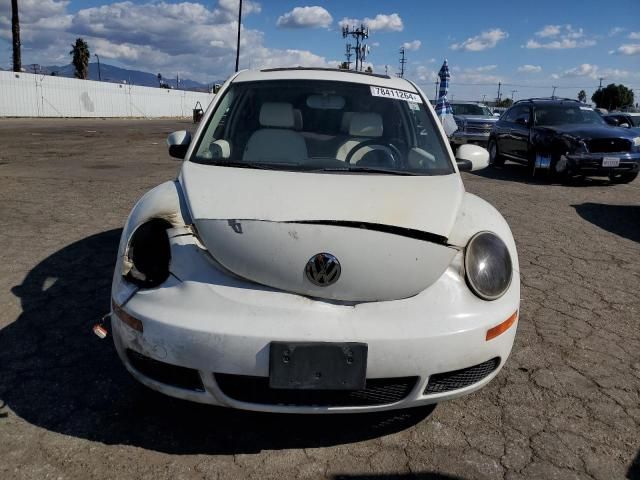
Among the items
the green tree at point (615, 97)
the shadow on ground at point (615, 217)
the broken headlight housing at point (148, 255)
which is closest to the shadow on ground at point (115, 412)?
the broken headlight housing at point (148, 255)

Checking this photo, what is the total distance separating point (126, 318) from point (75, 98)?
3219 centimetres

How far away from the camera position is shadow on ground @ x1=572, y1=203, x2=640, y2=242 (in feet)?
20.9

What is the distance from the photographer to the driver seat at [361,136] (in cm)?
316

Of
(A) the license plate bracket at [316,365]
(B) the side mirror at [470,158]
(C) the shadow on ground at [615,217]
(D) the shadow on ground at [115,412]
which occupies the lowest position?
(D) the shadow on ground at [115,412]

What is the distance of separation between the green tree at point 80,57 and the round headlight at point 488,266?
2415 inches

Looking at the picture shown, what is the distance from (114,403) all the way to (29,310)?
133 centimetres

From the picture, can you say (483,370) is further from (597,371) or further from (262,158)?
(262,158)

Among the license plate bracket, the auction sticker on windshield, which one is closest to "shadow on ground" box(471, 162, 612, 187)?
the auction sticker on windshield

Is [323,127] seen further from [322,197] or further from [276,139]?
[322,197]

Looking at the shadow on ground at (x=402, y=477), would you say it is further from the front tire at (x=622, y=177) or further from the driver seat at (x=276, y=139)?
the front tire at (x=622, y=177)

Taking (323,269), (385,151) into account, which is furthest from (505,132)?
(323,269)

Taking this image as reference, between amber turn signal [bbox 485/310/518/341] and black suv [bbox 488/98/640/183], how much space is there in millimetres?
8454

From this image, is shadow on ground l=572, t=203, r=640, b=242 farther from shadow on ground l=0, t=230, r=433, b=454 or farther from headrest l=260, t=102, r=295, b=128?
shadow on ground l=0, t=230, r=433, b=454

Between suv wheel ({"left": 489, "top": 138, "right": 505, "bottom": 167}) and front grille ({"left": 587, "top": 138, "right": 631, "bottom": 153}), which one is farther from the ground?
front grille ({"left": 587, "top": 138, "right": 631, "bottom": 153})
